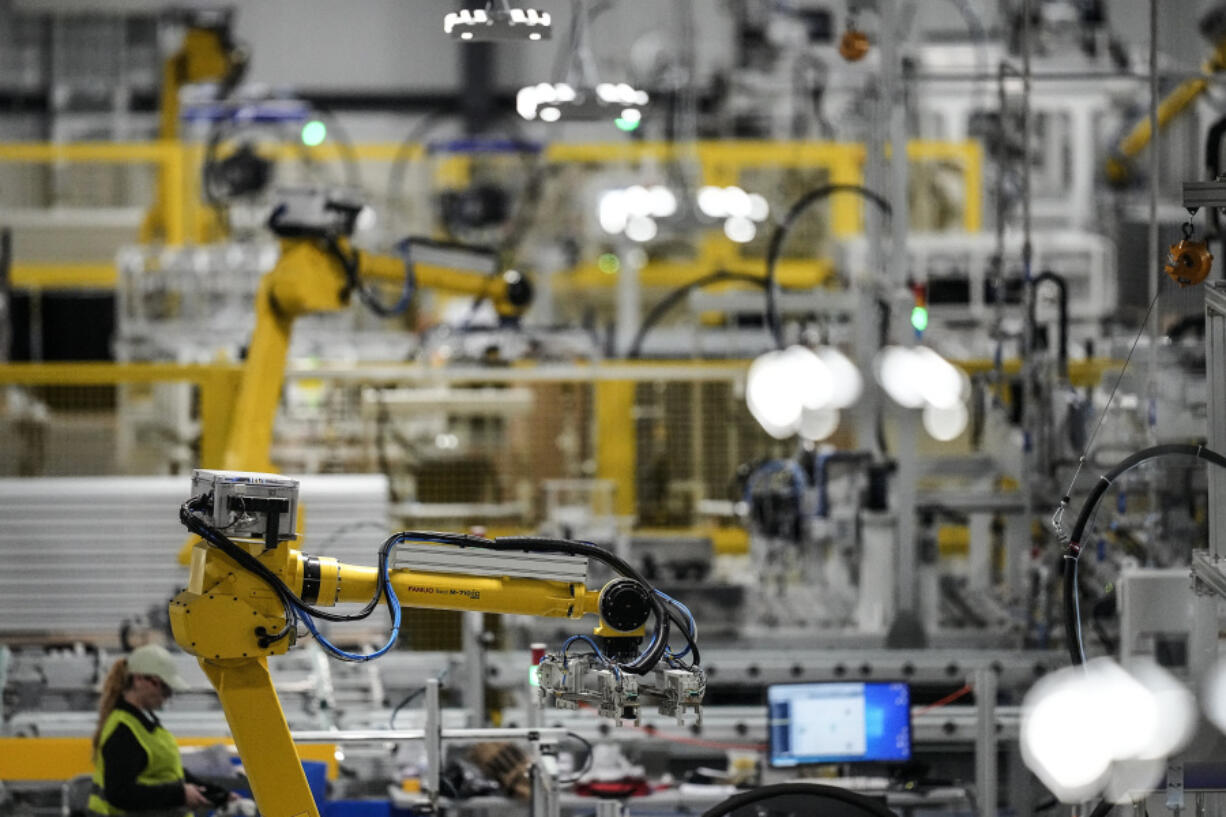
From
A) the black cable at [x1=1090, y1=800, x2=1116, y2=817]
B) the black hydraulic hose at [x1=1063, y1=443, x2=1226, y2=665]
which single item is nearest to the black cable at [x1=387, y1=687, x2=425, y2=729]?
the black cable at [x1=1090, y1=800, x2=1116, y2=817]

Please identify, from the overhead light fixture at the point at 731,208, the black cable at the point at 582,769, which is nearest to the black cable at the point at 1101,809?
the black cable at the point at 582,769

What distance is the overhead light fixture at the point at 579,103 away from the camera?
6.37 metres

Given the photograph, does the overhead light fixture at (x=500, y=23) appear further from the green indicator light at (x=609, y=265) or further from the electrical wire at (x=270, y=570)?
the green indicator light at (x=609, y=265)

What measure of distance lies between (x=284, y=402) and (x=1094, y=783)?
19.6 ft

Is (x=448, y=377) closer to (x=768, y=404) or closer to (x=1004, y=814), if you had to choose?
(x=768, y=404)

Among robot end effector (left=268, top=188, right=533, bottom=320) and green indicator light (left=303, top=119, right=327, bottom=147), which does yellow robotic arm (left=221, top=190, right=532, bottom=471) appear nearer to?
robot end effector (left=268, top=188, right=533, bottom=320)

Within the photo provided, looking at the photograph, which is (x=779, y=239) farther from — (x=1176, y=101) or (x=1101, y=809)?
(x=1101, y=809)

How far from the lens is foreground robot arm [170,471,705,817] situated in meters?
4.68

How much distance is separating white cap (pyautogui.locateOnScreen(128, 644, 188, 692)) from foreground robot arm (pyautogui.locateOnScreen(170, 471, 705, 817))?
1.55 meters

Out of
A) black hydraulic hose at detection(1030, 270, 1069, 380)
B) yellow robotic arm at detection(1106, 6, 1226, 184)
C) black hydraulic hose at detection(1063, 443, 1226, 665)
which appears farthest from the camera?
yellow robotic arm at detection(1106, 6, 1226, 184)

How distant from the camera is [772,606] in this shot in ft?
29.4

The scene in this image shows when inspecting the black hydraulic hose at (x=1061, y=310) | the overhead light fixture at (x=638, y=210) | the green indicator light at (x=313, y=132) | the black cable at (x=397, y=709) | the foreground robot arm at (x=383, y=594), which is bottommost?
the black cable at (x=397, y=709)

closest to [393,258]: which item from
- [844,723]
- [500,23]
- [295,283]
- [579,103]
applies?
[295,283]

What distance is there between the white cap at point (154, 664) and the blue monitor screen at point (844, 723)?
2.15 m
